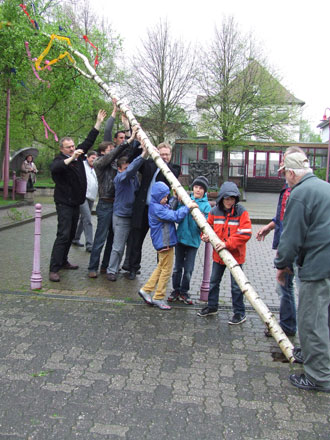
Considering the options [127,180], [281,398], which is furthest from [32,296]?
[281,398]

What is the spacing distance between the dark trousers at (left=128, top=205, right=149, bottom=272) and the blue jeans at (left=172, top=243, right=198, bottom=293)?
0.92m

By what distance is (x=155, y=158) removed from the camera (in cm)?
532

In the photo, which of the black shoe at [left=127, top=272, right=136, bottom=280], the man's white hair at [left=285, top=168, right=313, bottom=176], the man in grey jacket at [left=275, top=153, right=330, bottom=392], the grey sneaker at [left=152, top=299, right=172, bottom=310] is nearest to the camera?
the man in grey jacket at [left=275, top=153, right=330, bottom=392]

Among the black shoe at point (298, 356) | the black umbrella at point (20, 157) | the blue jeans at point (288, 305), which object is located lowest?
the black shoe at point (298, 356)

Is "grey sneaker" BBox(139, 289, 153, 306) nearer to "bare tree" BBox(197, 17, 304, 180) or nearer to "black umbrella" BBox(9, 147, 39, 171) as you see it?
"black umbrella" BBox(9, 147, 39, 171)

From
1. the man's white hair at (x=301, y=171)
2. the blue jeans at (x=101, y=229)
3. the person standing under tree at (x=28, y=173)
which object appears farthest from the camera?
the person standing under tree at (x=28, y=173)

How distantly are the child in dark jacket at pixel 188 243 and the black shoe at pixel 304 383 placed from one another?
2.20m

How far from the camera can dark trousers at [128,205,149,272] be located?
6.43 metres

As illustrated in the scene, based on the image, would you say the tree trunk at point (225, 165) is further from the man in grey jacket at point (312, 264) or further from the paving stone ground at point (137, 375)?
the man in grey jacket at point (312, 264)

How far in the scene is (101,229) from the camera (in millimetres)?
6766

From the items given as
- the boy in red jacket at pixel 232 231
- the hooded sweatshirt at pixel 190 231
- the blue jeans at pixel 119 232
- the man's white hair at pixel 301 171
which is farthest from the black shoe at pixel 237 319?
the blue jeans at pixel 119 232

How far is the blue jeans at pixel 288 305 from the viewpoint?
4617mm

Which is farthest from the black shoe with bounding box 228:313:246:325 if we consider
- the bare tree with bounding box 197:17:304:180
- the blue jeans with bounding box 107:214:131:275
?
the bare tree with bounding box 197:17:304:180

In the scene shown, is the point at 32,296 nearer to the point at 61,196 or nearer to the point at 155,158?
the point at 61,196
